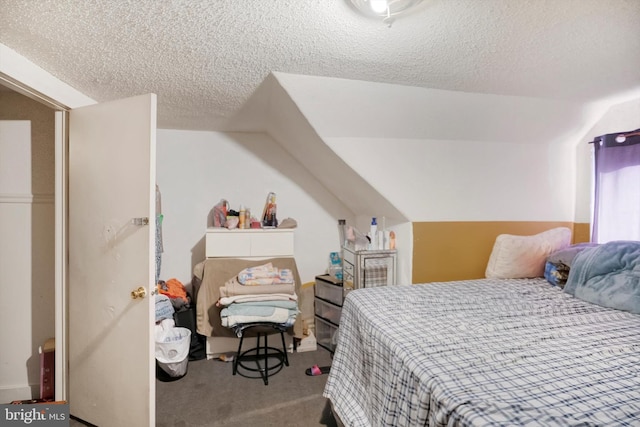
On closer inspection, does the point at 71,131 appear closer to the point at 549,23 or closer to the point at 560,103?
the point at 549,23

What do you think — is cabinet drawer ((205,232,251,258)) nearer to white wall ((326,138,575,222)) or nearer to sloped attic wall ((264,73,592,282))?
sloped attic wall ((264,73,592,282))

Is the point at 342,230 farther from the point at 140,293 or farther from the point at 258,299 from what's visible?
the point at 140,293

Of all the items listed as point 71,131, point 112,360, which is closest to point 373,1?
point 71,131

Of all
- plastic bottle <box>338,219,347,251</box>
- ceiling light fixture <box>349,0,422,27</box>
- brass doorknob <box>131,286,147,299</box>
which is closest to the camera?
ceiling light fixture <box>349,0,422,27</box>

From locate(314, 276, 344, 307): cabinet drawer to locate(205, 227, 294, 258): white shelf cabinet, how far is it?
415 mm

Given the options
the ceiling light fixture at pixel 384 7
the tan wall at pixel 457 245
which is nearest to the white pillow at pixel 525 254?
the tan wall at pixel 457 245

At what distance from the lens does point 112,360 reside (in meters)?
1.77

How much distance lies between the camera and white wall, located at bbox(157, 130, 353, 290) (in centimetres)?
310

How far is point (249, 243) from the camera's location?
2.82 meters

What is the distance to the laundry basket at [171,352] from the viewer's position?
231cm

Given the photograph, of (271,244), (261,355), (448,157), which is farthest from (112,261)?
(448,157)

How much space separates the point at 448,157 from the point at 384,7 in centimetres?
164

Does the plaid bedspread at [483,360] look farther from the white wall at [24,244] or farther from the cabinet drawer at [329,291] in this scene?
the white wall at [24,244]

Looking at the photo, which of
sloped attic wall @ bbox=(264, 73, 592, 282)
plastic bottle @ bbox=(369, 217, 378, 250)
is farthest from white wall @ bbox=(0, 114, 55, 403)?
plastic bottle @ bbox=(369, 217, 378, 250)
